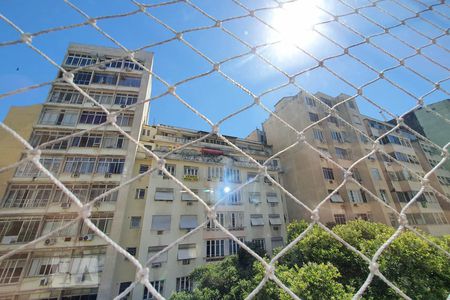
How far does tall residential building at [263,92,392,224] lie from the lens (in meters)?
8.47

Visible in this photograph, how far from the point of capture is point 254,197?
8.67 m

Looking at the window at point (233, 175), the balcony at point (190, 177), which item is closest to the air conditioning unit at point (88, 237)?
the balcony at point (190, 177)

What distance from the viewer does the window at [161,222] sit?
22.3 ft

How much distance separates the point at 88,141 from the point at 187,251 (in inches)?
206

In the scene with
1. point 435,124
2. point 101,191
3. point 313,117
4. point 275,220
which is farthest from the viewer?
point 435,124

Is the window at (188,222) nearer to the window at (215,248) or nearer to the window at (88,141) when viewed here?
the window at (215,248)

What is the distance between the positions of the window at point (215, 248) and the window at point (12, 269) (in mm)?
5119

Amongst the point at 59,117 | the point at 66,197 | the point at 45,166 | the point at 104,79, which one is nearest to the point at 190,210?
the point at 66,197

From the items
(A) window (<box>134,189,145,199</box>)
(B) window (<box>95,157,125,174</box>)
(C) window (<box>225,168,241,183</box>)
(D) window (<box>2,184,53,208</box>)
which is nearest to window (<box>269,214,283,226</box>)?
(C) window (<box>225,168,241,183</box>)

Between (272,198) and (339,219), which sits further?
(272,198)

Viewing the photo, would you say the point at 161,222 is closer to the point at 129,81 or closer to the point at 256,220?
the point at 256,220

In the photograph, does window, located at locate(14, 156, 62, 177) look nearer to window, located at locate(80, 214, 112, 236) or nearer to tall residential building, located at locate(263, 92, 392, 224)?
window, located at locate(80, 214, 112, 236)

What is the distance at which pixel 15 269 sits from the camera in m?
5.43

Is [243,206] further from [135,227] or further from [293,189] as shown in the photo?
[135,227]
